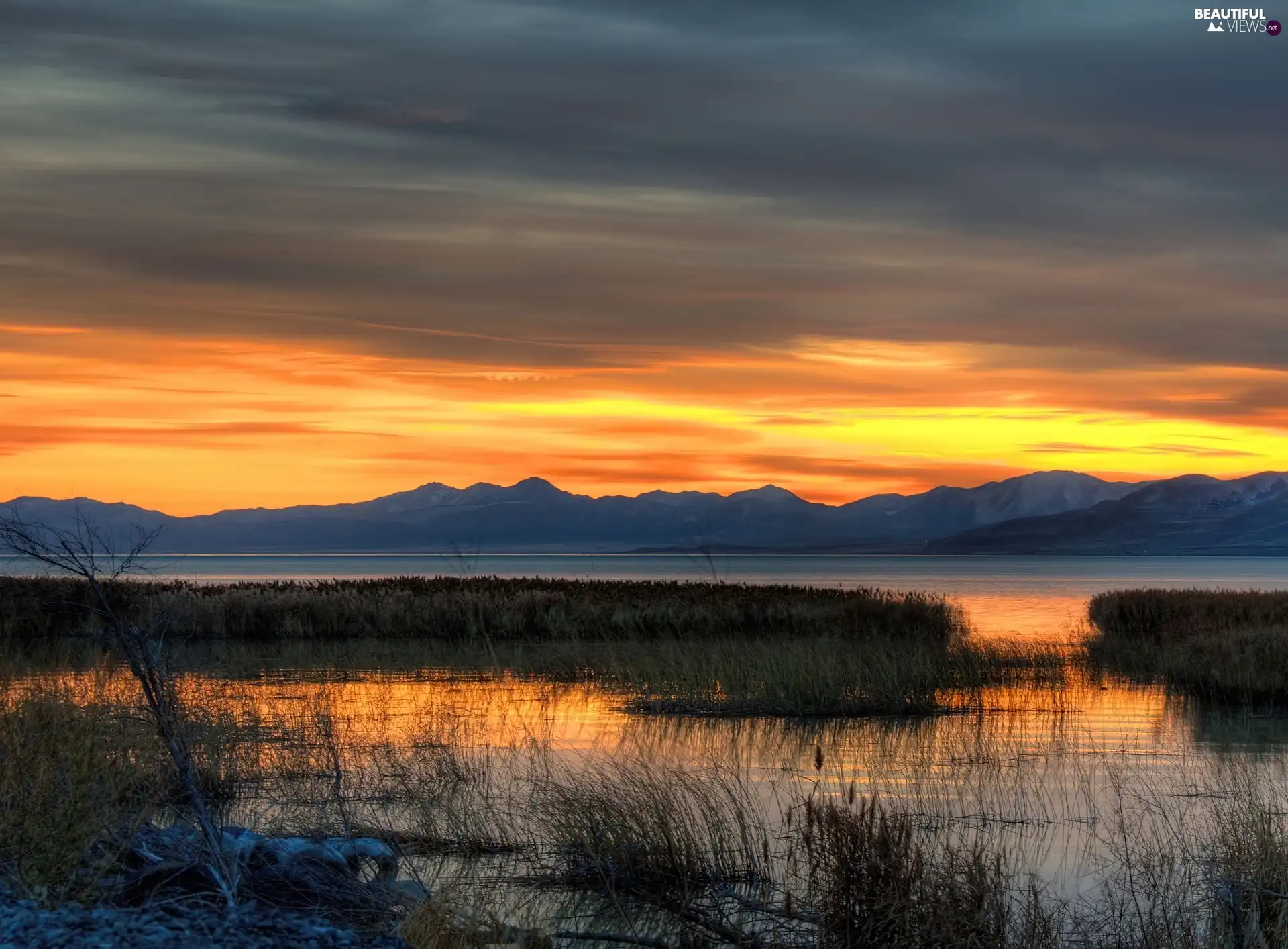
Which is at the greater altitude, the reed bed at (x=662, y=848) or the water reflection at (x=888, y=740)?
the reed bed at (x=662, y=848)

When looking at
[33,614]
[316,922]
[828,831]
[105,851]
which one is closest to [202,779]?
[105,851]

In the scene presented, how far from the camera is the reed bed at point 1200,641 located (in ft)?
78.5

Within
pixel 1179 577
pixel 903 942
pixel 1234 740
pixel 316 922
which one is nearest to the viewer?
pixel 316 922

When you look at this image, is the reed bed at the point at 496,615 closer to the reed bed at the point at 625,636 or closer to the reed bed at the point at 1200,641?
the reed bed at the point at 625,636

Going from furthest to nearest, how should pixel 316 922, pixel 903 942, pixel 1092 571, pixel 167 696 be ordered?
pixel 1092 571
pixel 167 696
pixel 903 942
pixel 316 922

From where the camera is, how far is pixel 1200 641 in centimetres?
2806

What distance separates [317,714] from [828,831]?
8747 millimetres

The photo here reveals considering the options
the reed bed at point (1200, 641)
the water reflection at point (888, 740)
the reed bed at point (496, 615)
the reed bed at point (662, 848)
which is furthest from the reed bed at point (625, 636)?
the reed bed at point (662, 848)

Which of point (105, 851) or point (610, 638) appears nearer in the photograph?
point (105, 851)

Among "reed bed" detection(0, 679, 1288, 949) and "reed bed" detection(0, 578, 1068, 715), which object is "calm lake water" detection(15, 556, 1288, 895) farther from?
"reed bed" detection(0, 578, 1068, 715)

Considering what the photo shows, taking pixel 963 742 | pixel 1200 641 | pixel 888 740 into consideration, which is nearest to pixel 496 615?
pixel 1200 641

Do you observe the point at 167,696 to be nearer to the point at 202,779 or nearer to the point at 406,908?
the point at 406,908

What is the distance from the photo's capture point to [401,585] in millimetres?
43312

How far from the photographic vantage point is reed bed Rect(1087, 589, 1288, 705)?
23.9m
